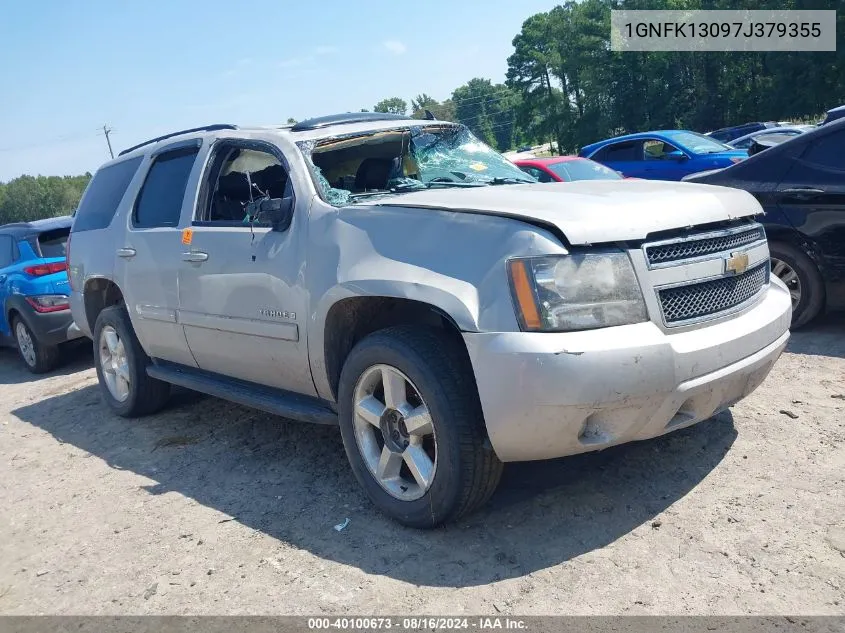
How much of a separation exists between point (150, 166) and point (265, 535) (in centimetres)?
302

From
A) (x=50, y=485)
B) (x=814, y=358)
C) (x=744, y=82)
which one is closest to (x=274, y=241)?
(x=50, y=485)

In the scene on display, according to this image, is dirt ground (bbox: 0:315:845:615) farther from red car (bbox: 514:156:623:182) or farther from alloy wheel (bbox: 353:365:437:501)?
red car (bbox: 514:156:623:182)

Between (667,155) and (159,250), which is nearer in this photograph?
(159,250)

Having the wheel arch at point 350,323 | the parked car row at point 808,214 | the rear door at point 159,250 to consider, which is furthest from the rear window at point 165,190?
the parked car row at point 808,214

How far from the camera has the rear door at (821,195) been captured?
5.53 meters

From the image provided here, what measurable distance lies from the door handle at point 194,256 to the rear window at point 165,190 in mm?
316

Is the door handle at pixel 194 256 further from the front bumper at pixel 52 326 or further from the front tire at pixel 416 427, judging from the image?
the front bumper at pixel 52 326

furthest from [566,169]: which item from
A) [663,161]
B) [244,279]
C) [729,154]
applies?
[244,279]

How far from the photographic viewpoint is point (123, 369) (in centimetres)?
575

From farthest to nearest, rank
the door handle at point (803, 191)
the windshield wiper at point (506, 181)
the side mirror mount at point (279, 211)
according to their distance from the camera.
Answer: the door handle at point (803, 191) < the windshield wiper at point (506, 181) < the side mirror mount at point (279, 211)

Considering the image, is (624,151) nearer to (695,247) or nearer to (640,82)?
(695,247)

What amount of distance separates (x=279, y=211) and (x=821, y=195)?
4.05 m

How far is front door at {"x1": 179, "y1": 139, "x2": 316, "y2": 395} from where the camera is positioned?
3918mm

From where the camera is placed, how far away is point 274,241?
13.1 ft
